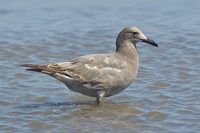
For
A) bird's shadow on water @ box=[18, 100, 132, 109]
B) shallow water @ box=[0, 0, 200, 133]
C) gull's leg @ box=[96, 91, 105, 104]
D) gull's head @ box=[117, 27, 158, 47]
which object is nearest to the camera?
shallow water @ box=[0, 0, 200, 133]

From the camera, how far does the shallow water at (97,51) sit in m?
8.84

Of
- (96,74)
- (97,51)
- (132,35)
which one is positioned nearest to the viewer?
(96,74)

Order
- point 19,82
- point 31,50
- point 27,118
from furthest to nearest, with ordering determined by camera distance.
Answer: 1. point 31,50
2. point 19,82
3. point 27,118

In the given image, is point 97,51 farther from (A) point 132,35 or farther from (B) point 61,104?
(B) point 61,104

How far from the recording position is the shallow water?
8.84 m

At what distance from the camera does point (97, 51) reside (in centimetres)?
1213

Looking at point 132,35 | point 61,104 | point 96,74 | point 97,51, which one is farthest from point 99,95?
point 97,51

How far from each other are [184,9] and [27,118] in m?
6.69

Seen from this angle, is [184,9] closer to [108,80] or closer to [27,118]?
[108,80]

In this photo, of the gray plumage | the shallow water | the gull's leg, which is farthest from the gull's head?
the gull's leg

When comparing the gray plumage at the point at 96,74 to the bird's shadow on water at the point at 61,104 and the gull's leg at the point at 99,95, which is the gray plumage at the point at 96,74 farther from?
the bird's shadow on water at the point at 61,104

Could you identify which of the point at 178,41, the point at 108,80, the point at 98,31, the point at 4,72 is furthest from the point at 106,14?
the point at 108,80

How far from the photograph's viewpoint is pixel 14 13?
14758 mm

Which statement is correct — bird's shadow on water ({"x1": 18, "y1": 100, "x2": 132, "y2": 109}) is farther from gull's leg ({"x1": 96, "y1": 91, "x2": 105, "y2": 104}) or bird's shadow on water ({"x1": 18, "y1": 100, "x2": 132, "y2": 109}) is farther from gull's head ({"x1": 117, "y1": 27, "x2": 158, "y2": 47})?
gull's head ({"x1": 117, "y1": 27, "x2": 158, "y2": 47})
